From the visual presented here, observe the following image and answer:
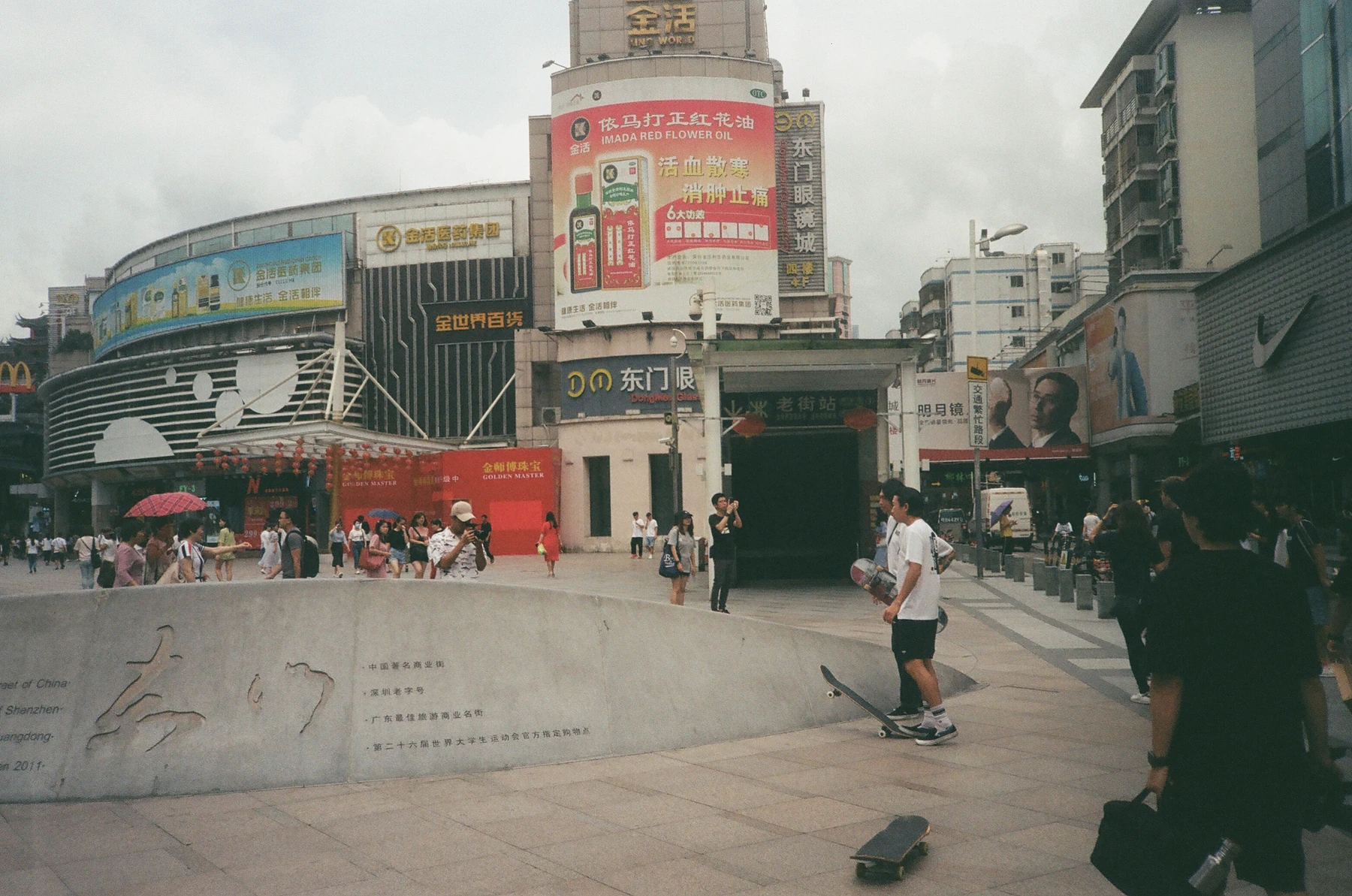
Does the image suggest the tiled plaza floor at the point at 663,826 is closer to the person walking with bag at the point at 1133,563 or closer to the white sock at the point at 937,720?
the white sock at the point at 937,720

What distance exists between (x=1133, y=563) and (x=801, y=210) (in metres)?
35.8

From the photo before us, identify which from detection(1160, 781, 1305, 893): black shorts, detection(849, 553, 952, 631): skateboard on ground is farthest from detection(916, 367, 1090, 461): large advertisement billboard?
detection(1160, 781, 1305, 893): black shorts

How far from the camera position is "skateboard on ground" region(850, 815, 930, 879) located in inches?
169

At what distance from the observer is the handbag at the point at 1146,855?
282cm

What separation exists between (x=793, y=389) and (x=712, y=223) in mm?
19623

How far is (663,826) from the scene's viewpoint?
5.20 meters

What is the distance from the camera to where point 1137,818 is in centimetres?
287

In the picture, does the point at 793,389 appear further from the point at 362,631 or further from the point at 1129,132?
the point at 1129,132

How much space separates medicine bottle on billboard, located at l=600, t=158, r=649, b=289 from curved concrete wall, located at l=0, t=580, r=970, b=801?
32750 millimetres

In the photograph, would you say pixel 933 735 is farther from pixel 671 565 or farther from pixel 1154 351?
pixel 1154 351

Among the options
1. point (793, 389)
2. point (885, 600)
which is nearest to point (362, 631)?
point (885, 600)

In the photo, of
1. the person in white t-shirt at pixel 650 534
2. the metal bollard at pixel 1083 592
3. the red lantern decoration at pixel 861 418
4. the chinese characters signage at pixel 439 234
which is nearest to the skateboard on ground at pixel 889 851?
the metal bollard at pixel 1083 592

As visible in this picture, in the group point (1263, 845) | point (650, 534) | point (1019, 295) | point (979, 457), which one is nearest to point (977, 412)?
point (979, 457)

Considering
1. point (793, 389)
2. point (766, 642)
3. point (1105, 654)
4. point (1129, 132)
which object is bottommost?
point (1105, 654)
